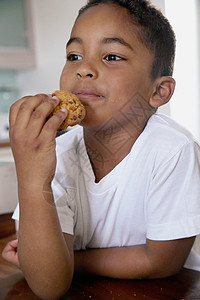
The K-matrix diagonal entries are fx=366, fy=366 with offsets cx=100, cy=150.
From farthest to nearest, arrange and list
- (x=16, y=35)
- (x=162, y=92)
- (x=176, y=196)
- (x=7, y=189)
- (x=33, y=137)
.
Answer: (x=16, y=35)
(x=7, y=189)
(x=162, y=92)
(x=176, y=196)
(x=33, y=137)

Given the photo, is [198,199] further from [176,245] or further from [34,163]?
[34,163]

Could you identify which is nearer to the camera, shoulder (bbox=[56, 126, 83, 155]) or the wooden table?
the wooden table

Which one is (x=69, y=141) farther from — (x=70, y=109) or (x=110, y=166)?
(x=70, y=109)

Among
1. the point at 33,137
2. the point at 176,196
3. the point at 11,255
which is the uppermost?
the point at 33,137

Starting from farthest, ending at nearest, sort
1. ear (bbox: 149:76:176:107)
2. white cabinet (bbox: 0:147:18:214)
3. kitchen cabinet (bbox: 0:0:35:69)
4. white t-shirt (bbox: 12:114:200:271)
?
kitchen cabinet (bbox: 0:0:35:69) < white cabinet (bbox: 0:147:18:214) < ear (bbox: 149:76:176:107) < white t-shirt (bbox: 12:114:200:271)

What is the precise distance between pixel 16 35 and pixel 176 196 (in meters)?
2.14

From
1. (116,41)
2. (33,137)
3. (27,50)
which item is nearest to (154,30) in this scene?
(116,41)

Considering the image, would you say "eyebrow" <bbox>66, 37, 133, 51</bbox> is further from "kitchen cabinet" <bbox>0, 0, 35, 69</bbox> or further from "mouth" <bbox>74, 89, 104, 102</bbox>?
"kitchen cabinet" <bbox>0, 0, 35, 69</bbox>

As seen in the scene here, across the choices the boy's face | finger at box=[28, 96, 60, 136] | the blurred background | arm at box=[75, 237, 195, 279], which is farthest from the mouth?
the blurred background

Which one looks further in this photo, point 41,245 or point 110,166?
point 110,166

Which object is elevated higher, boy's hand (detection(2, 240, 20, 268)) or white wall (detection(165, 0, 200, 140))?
white wall (detection(165, 0, 200, 140))

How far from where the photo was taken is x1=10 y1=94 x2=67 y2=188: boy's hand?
1.61 feet

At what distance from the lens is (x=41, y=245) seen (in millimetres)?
511

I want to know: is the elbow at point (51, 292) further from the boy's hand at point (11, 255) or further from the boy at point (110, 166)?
the boy's hand at point (11, 255)
